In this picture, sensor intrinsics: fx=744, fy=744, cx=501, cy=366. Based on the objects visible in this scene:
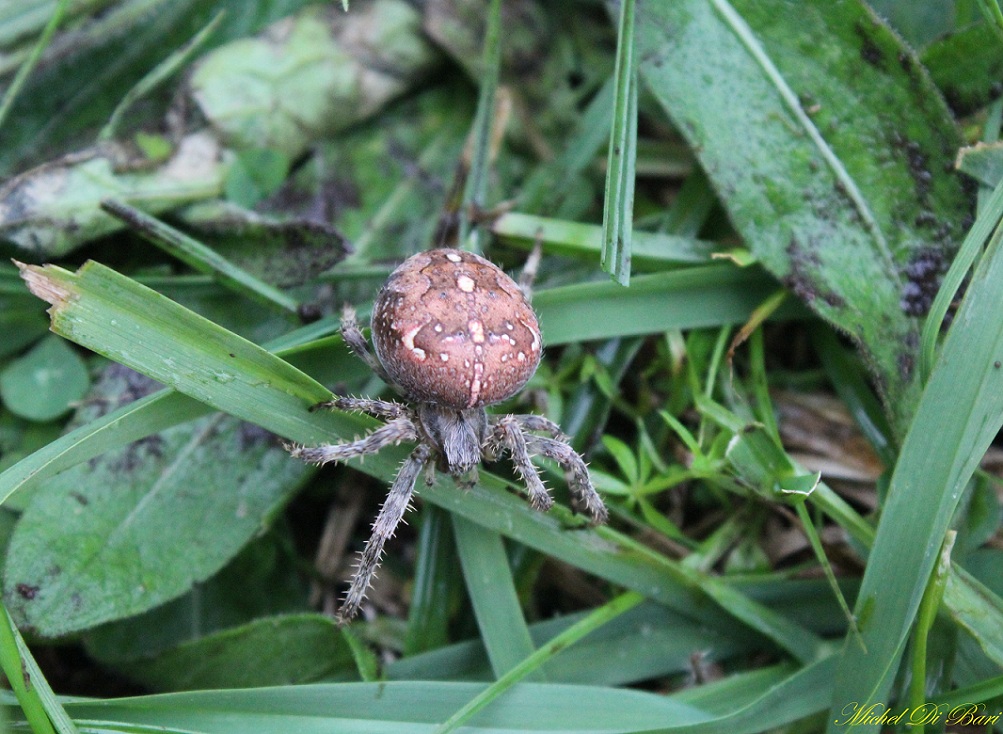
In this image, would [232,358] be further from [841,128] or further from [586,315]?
[841,128]

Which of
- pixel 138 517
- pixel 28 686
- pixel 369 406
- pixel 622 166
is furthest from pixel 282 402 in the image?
pixel 622 166

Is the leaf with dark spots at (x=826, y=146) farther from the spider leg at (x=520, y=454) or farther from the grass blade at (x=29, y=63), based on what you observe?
the grass blade at (x=29, y=63)

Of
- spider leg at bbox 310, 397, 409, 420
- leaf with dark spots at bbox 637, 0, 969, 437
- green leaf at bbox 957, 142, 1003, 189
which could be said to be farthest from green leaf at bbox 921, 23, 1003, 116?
spider leg at bbox 310, 397, 409, 420

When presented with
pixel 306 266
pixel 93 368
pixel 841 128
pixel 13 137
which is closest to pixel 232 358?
pixel 306 266

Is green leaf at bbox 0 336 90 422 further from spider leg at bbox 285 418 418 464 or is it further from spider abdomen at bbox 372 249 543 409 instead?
spider abdomen at bbox 372 249 543 409

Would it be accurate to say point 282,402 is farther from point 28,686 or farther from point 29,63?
point 29,63

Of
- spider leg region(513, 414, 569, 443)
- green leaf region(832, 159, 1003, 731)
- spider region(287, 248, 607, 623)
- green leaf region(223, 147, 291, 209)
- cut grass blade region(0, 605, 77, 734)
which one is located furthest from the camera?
green leaf region(223, 147, 291, 209)

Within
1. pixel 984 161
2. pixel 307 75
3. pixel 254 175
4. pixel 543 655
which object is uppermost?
pixel 307 75
